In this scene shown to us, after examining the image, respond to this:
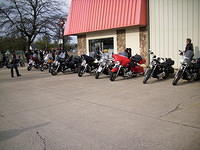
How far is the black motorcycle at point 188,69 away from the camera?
26.6 ft

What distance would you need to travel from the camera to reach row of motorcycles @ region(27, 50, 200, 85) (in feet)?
27.5

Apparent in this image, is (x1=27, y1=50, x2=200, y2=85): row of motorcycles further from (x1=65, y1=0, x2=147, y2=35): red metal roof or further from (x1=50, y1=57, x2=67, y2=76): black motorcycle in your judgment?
Answer: (x1=65, y1=0, x2=147, y2=35): red metal roof

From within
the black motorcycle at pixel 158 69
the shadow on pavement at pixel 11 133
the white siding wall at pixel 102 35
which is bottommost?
the shadow on pavement at pixel 11 133

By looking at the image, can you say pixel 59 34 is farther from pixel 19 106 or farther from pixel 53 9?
pixel 19 106

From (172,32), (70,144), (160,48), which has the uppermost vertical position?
(172,32)

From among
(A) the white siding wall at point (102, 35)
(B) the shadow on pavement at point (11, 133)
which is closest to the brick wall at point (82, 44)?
(A) the white siding wall at point (102, 35)

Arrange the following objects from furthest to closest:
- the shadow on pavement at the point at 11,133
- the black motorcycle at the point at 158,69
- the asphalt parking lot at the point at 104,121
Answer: the black motorcycle at the point at 158,69 < the shadow on pavement at the point at 11,133 < the asphalt parking lot at the point at 104,121

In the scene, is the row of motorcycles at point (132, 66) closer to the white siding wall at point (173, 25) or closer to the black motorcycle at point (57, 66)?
the black motorcycle at point (57, 66)

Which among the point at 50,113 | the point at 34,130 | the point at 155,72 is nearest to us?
the point at 34,130

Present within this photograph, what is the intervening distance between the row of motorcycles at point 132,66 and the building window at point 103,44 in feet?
9.85

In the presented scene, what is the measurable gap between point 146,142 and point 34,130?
84.3 inches

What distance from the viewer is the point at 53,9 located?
29.2 meters

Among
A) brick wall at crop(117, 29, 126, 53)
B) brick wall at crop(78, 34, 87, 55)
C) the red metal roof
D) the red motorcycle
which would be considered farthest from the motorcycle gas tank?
brick wall at crop(78, 34, 87, 55)

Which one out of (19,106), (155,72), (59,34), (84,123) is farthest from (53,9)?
(84,123)
